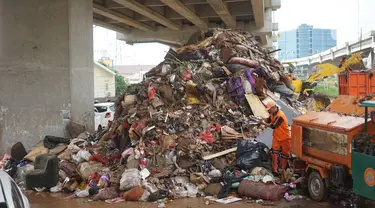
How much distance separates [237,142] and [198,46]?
4521 mm

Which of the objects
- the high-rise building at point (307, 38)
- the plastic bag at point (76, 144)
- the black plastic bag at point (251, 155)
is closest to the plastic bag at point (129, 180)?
the black plastic bag at point (251, 155)

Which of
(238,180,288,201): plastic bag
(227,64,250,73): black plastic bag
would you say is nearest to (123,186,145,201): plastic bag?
(238,180,288,201): plastic bag

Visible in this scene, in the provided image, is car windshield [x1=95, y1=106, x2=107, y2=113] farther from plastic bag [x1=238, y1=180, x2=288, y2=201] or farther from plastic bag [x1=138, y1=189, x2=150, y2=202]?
plastic bag [x1=238, y1=180, x2=288, y2=201]

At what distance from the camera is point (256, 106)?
9867mm

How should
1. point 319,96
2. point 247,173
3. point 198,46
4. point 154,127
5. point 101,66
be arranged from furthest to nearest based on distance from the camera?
1. point 101,66
2. point 319,96
3. point 198,46
4. point 154,127
5. point 247,173

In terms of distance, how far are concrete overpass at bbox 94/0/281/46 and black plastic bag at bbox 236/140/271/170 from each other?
7.82m

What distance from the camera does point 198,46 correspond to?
12172 millimetres

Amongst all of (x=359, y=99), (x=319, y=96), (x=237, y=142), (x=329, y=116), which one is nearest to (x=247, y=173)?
(x=237, y=142)

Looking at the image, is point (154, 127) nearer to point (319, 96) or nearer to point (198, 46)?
point (198, 46)

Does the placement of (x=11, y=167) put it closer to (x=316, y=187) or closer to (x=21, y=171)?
(x=21, y=171)

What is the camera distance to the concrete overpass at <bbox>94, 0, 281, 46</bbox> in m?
15.7

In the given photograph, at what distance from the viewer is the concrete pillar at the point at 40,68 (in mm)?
10359

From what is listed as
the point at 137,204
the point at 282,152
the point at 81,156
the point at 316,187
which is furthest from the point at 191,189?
the point at 81,156

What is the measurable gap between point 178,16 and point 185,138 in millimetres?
11751
